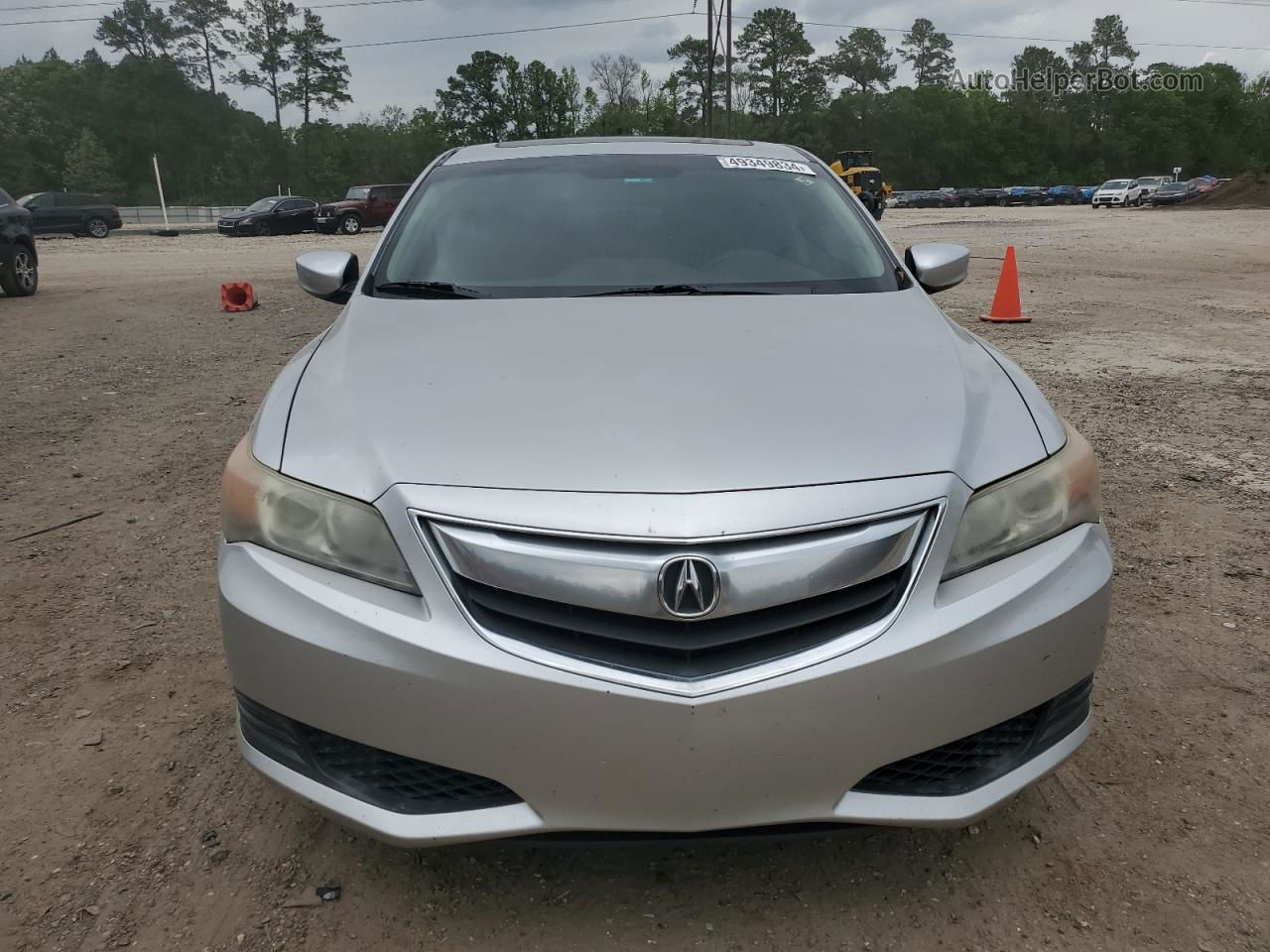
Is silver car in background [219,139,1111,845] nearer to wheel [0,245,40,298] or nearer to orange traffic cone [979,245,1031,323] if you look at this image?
orange traffic cone [979,245,1031,323]

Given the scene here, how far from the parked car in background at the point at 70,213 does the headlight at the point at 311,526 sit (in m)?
33.2

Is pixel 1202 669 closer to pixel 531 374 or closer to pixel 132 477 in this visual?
pixel 531 374

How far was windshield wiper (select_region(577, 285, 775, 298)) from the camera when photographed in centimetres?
278

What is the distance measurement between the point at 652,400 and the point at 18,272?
1356cm

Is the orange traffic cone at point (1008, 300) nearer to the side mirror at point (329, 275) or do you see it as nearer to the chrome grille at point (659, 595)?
the side mirror at point (329, 275)

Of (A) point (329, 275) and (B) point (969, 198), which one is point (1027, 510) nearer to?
(A) point (329, 275)

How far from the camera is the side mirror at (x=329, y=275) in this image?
3.29 m

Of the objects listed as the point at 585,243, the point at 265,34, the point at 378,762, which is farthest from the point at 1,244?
the point at 265,34

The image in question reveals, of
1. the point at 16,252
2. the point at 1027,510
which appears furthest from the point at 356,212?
the point at 1027,510

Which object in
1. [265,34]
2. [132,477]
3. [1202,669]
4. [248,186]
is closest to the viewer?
[1202,669]

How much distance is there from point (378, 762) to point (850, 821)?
0.85 m

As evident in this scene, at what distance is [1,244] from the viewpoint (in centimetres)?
1255

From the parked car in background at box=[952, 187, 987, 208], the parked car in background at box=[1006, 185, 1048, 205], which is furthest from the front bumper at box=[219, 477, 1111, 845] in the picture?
the parked car in background at box=[1006, 185, 1048, 205]

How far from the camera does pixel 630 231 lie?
10.1ft
